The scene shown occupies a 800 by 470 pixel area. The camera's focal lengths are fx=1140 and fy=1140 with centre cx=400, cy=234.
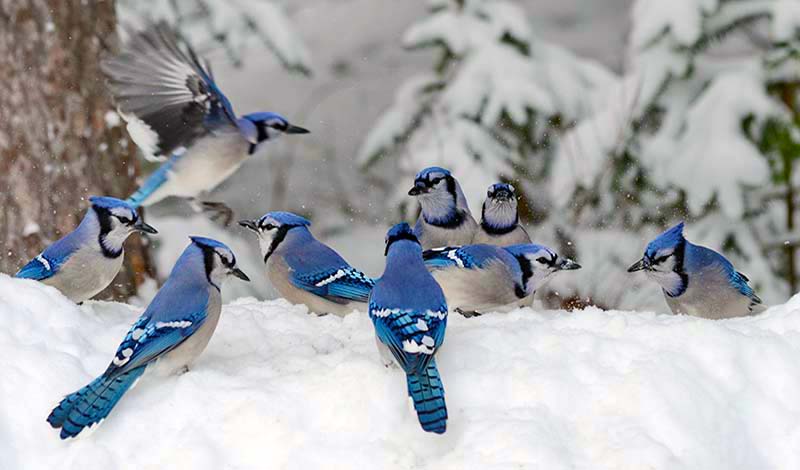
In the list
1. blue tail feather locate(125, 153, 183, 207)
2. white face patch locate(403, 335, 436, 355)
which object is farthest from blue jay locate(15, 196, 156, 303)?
white face patch locate(403, 335, 436, 355)

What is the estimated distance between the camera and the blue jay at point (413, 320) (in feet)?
9.05

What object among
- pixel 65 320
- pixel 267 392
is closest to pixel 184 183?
pixel 65 320

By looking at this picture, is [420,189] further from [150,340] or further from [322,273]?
[150,340]

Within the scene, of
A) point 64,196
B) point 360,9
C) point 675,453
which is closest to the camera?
point 675,453

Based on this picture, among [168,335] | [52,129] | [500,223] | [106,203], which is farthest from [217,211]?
[52,129]

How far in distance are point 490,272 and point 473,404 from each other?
849 mm

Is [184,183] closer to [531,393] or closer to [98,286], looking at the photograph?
[98,286]

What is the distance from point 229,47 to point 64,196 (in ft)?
5.01

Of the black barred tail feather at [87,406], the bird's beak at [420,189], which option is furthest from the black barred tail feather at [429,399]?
the bird's beak at [420,189]

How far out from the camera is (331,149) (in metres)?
8.75

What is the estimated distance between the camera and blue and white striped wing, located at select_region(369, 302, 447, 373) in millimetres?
2840

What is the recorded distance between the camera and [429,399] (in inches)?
108

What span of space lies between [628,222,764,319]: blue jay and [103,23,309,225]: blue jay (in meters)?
1.32

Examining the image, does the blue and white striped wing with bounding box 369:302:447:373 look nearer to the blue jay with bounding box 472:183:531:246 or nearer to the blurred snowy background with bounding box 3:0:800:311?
the blue jay with bounding box 472:183:531:246
